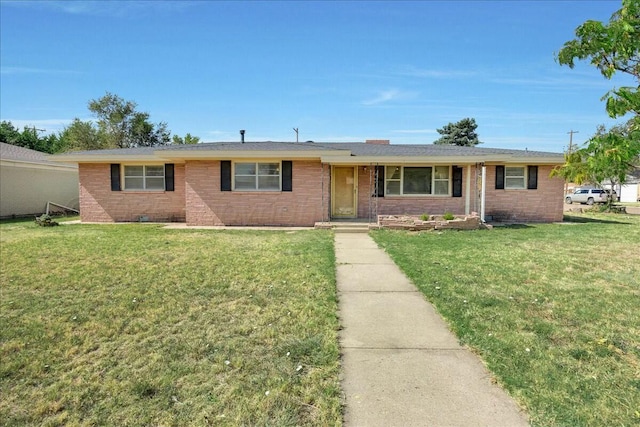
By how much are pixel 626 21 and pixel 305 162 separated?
1162cm

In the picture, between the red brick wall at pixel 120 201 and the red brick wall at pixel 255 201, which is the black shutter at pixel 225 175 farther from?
the red brick wall at pixel 120 201

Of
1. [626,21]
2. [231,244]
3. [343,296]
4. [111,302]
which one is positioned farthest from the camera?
[231,244]

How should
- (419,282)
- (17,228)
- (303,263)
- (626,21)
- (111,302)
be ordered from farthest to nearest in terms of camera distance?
(17,228), (303,263), (419,282), (111,302), (626,21)

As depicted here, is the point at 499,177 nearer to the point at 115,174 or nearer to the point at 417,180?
the point at 417,180

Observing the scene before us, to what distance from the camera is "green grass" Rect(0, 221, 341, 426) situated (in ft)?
9.19

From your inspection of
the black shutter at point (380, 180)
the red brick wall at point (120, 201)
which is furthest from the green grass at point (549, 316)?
the red brick wall at point (120, 201)

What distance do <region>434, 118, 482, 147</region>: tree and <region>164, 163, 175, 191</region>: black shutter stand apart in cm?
3267

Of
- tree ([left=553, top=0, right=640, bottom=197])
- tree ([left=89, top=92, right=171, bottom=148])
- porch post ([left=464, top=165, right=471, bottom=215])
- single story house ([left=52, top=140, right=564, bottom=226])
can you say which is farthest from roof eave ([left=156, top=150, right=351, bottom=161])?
tree ([left=89, top=92, right=171, bottom=148])

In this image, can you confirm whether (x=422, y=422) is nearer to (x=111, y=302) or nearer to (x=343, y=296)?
(x=343, y=296)

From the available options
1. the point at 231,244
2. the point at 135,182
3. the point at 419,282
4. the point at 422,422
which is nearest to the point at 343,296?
the point at 419,282

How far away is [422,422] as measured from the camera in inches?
103

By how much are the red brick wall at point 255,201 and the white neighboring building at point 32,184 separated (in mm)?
9619

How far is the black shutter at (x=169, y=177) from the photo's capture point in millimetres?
15836

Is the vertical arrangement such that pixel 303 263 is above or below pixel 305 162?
below
